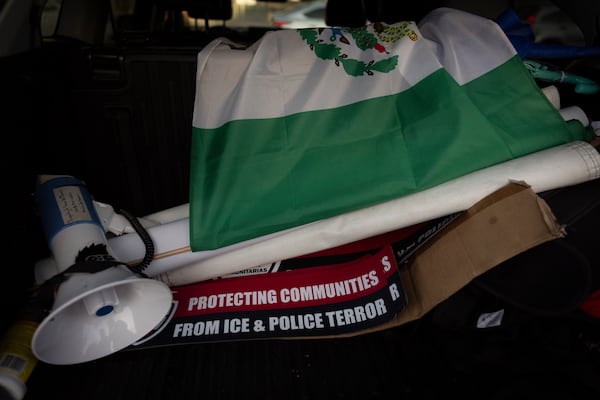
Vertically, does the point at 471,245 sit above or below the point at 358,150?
below

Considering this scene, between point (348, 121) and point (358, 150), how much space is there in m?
0.09

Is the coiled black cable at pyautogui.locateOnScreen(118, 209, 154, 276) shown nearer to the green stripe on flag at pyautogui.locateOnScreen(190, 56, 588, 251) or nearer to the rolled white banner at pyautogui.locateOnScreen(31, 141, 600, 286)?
the rolled white banner at pyautogui.locateOnScreen(31, 141, 600, 286)

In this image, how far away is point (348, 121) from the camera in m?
1.10

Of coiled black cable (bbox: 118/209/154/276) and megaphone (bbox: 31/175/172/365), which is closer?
megaphone (bbox: 31/175/172/365)

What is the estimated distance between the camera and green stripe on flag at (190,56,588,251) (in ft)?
3.34

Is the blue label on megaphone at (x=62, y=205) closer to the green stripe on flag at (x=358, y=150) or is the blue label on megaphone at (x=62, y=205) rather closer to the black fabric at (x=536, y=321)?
the green stripe on flag at (x=358, y=150)

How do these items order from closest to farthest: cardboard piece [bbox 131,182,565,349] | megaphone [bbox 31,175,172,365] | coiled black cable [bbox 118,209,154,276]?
1. megaphone [bbox 31,175,172,365]
2. cardboard piece [bbox 131,182,565,349]
3. coiled black cable [bbox 118,209,154,276]

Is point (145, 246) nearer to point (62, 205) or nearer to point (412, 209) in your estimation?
point (62, 205)

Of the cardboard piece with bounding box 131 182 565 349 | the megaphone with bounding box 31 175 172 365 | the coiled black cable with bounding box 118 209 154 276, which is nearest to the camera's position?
the megaphone with bounding box 31 175 172 365

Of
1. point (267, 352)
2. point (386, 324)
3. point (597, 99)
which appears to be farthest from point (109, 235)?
point (597, 99)

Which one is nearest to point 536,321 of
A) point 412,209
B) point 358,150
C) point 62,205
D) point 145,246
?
point 412,209

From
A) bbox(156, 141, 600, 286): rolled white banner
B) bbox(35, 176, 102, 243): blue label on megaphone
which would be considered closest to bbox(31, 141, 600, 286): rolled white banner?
bbox(156, 141, 600, 286): rolled white banner

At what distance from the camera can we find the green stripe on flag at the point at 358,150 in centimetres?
102

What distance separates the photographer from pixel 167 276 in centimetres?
115
